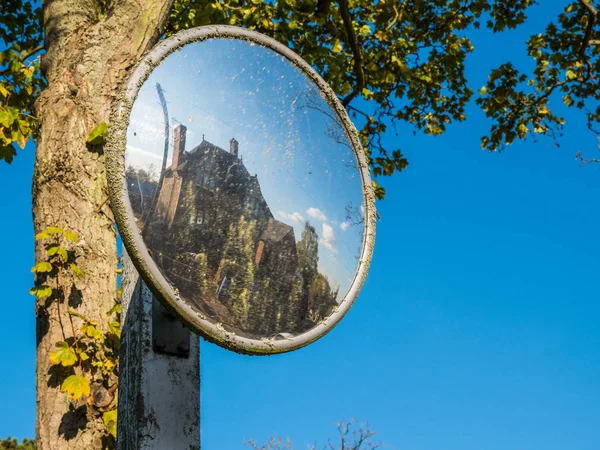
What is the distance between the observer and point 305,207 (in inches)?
96.4

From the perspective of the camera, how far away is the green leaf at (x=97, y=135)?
2998mm

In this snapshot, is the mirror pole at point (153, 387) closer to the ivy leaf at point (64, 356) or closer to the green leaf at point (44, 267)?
the ivy leaf at point (64, 356)

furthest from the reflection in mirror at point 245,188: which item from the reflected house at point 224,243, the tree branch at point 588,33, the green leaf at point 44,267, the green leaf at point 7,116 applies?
the tree branch at point 588,33

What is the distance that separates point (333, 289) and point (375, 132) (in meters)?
6.30

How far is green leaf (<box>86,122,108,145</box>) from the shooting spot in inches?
118

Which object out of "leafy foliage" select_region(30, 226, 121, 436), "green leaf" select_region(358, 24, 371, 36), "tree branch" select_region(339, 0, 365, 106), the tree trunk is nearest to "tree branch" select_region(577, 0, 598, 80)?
"green leaf" select_region(358, 24, 371, 36)

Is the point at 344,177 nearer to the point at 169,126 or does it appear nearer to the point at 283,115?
the point at 283,115

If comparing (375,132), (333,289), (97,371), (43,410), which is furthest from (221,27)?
(375,132)

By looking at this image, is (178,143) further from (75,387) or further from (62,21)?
(62,21)

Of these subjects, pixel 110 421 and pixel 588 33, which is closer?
pixel 110 421

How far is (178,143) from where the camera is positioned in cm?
202

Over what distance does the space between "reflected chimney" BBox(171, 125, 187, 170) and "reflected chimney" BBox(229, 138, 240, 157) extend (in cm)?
19

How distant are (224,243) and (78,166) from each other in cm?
127

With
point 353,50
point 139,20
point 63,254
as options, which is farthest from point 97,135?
point 353,50
